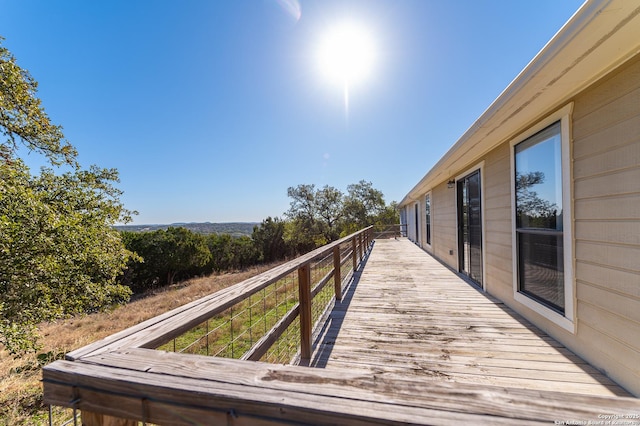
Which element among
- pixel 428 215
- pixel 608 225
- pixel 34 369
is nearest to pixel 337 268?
pixel 608 225

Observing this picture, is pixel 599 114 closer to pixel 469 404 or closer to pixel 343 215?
pixel 469 404

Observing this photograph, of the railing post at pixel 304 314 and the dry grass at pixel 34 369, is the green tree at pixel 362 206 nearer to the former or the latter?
the dry grass at pixel 34 369

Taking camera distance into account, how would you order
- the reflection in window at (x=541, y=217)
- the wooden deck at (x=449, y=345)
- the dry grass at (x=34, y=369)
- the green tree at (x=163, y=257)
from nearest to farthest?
the wooden deck at (x=449, y=345)
the reflection in window at (x=541, y=217)
the dry grass at (x=34, y=369)
the green tree at (x=163, y=257)

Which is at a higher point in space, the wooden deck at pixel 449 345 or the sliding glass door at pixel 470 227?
the sliding glass door at pixel 470 227

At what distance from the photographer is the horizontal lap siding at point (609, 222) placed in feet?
5.49

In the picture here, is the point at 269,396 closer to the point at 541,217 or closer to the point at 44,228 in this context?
the point at 541,217

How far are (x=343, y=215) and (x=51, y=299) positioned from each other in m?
17.0

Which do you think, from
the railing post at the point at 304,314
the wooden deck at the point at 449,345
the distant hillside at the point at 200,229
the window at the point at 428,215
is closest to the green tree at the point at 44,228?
the railing post at the point at 304,314

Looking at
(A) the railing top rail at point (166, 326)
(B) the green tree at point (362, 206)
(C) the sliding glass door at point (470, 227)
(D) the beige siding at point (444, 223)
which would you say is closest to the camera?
(A) the railing top rail at point (166, 326)

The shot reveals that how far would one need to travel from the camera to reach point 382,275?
512 cm

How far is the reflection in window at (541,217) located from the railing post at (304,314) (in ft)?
7.72

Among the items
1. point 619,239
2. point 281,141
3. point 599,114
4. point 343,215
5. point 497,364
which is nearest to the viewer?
point 619,239

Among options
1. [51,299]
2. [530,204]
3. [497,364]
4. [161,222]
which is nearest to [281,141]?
[51,299]

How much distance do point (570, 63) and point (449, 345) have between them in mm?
2378
